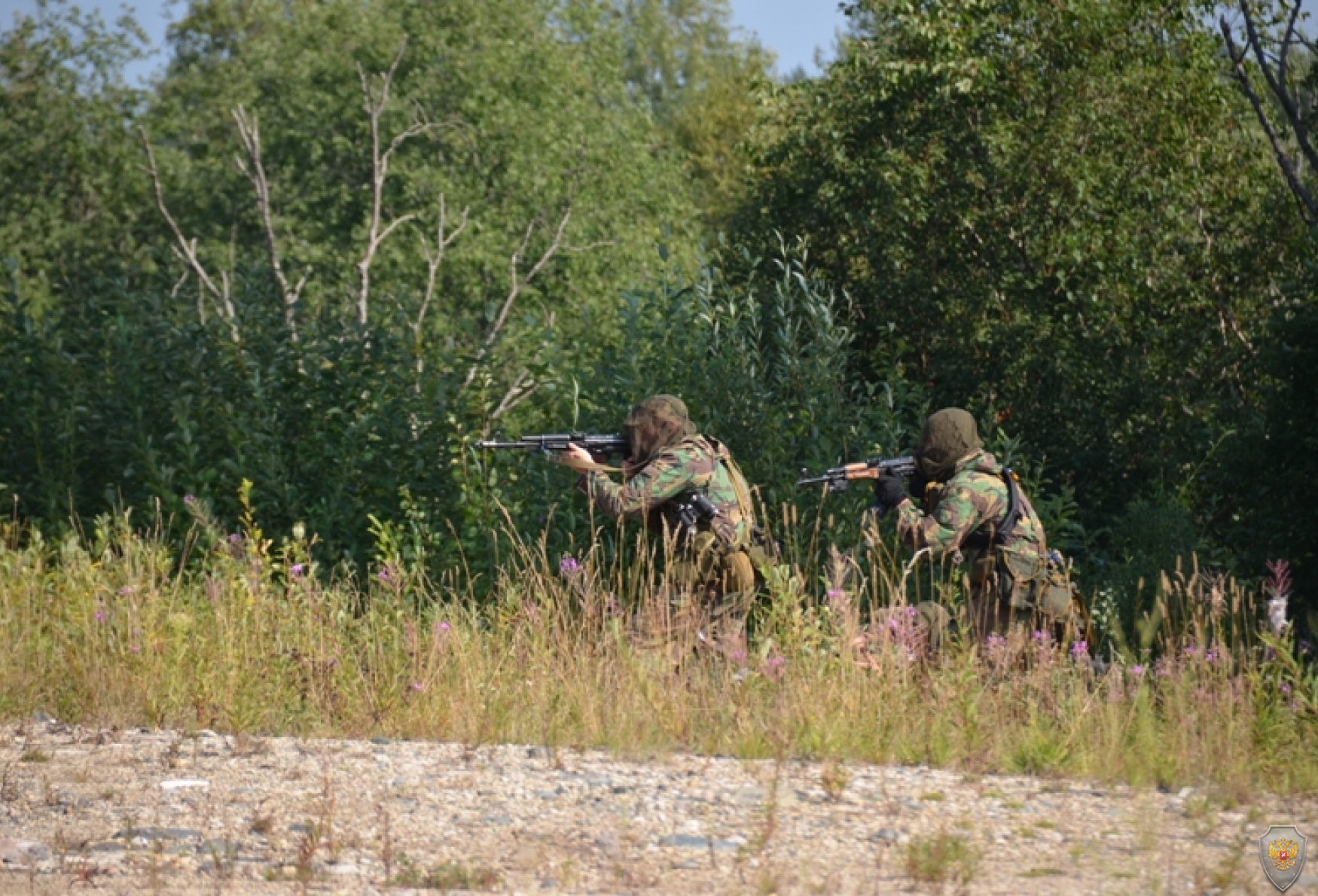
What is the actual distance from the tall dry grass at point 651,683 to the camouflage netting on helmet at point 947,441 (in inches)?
34.9

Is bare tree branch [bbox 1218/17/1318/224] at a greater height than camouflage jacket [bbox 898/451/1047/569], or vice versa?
bare tree branch [bbox 1218/17/1318/224]

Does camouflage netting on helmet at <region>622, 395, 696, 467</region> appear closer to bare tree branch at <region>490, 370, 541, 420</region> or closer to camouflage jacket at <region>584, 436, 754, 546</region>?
camouflage jacket at <region>584, 436, 754, 546</region>

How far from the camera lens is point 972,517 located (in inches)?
286

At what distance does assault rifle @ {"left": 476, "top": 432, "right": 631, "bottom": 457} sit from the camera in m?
8.20

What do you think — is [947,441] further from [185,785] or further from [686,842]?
[185,785]

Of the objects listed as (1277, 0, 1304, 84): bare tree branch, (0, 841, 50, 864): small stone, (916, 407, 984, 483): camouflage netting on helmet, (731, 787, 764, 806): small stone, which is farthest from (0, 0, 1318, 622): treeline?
(0, 841, 50, 864): small stone

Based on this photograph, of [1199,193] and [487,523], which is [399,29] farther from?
[487,523]

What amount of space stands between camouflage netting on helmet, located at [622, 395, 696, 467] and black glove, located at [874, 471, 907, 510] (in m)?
0.97

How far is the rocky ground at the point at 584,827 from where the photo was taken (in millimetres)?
4301

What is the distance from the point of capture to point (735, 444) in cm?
1008

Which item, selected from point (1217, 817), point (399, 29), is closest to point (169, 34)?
point (399, 29)

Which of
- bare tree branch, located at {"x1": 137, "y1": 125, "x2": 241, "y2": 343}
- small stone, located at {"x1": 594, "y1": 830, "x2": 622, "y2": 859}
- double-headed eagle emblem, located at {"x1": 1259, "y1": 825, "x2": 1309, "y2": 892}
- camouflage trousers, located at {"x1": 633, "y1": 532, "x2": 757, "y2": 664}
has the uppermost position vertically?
bare tree branch, located at {"x1": 137, "y1": 125, "x2": 241, "y2": 343}

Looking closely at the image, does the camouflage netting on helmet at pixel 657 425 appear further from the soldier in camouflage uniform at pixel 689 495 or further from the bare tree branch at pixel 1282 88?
the bare tree branch at pixel 1282 88

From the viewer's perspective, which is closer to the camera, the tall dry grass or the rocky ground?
the rocky ground
